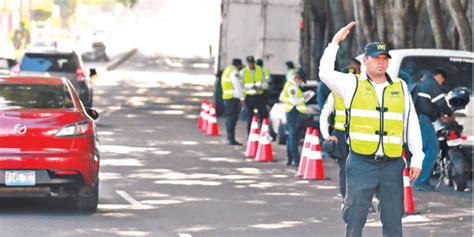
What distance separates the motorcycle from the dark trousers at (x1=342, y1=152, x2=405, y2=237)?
8488 mm

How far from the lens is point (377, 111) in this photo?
34.0 feet

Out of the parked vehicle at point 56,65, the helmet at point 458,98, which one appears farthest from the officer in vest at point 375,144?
the parked vehicle at point 56,65

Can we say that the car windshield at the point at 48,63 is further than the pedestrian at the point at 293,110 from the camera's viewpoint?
Yes

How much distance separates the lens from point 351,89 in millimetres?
10359

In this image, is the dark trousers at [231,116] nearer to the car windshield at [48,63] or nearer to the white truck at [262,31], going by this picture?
the car windshield at [48,63]

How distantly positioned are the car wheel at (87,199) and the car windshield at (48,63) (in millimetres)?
15896

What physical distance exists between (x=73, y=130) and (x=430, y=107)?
564 cm

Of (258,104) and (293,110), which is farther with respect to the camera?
(258,104)

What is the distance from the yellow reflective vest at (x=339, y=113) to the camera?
49.2 feet

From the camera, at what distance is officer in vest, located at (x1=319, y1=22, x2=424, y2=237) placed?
33.9ft

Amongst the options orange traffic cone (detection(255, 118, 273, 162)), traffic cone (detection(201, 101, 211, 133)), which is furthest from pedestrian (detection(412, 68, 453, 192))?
traffic cone (detection(201, 101, 211, 133))

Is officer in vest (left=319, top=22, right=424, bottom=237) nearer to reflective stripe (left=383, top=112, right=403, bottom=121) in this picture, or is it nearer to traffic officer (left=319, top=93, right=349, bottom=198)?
reflective stripe (left=383, top=112, right=403, bottom=121)

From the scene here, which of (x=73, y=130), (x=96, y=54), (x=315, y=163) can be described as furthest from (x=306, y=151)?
(x=96, y=54)

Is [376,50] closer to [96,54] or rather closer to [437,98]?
[437,98]
